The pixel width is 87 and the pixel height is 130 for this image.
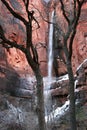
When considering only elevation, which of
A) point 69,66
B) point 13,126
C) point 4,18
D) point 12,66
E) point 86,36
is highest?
point 4,18

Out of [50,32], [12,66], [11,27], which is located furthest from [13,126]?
[50,32]

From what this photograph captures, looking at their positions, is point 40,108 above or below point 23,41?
below

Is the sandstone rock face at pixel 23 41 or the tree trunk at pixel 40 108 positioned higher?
the sandstone rock face at pixel 23 41

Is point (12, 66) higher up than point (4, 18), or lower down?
lower down

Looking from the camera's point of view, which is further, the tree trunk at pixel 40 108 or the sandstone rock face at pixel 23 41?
the sandstone rock face at pixel 23 41

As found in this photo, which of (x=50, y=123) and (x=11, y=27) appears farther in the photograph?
(x=11, y=27)

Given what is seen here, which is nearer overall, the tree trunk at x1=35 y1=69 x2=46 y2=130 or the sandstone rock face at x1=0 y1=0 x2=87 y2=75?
the tree trunk at x1=35 y1=69 x2=46 y2=130

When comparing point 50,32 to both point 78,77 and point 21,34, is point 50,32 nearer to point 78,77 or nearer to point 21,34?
point 21,34

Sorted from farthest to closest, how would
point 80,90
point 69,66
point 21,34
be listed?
1. point 21,34
2. point 80,90
3. point 69,66

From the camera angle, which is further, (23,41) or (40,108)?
(23,41)

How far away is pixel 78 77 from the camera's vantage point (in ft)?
68.4

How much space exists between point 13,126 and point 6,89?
10957 millimetres

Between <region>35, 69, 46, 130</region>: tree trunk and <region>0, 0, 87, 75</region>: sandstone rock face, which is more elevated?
<region>0, 0, 87, 75</region>: sandstone rock face

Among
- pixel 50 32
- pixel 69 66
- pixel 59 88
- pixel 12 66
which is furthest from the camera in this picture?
pixel 50 32
